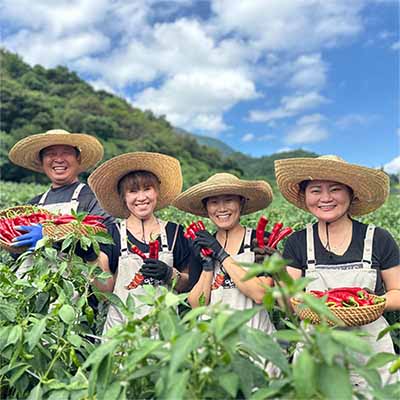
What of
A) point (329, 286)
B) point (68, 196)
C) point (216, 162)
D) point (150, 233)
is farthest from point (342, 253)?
point (216, 162)

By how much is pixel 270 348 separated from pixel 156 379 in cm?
29

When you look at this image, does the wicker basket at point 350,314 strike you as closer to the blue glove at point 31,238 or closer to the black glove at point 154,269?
the black glove at point 154,269

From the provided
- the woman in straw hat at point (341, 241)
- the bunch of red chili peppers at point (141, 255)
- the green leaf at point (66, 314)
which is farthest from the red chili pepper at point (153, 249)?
the green leaf at point (66, 314)

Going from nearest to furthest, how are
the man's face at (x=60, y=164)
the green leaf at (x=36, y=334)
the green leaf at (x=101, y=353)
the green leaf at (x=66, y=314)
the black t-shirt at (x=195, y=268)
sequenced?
the green leaf at (x=101, y=353), the green leaf at (x=36, y=334), the green leaf at (x=66, y=314), the black t-shirt at (x=195, y=268), the man's face at (x=60, y=164)

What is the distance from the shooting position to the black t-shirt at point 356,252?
2.24 metres

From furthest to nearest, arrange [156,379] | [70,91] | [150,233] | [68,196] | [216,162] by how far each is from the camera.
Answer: [70,91], [216,162], [68,196], [150,233], [156,379]

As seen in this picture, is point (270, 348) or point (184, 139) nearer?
point (270, 348)

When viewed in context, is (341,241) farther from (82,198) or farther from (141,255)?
(82,198)

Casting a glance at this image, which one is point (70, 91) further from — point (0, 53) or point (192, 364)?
point (192, 364)

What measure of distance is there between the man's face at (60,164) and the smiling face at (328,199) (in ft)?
5.11

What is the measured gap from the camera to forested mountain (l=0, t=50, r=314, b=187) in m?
Result: 32.5

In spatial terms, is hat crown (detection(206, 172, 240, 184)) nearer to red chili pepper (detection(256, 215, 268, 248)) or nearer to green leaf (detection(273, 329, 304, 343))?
red chili pepper (detection(256, 215, 268, 248))

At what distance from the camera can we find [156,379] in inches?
45.7

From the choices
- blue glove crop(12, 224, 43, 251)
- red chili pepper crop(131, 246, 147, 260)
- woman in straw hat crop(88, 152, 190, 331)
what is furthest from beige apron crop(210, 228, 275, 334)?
blue glove crop(12, 224, 43, 251)
